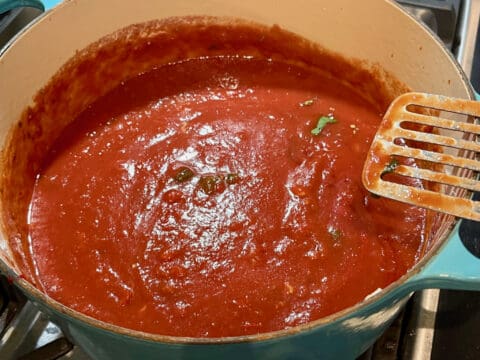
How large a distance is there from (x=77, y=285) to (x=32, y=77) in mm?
516

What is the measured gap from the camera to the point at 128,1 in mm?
1481

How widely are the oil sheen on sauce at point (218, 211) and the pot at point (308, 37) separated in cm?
14

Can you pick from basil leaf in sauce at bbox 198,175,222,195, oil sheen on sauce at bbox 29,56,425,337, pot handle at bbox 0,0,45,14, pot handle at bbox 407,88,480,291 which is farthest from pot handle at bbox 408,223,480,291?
pot handle at bbox 0,0,45,14

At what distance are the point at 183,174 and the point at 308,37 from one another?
53cm

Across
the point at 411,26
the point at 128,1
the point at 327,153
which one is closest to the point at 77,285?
the point at 327,153

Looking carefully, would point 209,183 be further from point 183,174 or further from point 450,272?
point 450,272

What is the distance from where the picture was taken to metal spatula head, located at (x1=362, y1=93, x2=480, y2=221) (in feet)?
2.93

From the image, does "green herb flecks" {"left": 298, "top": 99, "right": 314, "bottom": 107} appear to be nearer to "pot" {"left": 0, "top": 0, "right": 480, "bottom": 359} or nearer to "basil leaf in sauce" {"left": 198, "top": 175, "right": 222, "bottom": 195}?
"pot" {"left": 0, "top": 0, "right": 480, "bottom": 359}

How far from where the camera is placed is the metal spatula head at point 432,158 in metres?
0.89

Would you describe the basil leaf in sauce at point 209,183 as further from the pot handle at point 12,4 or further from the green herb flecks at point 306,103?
the pot handle at point 12,4

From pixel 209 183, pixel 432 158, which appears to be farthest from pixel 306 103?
pixel 432 158

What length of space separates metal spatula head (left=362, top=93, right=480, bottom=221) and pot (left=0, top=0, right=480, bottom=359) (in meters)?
0.04

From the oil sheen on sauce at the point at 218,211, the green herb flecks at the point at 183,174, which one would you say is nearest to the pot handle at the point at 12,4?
the oil sheen on sauce at the point at 218,211

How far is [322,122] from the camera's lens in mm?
1445
